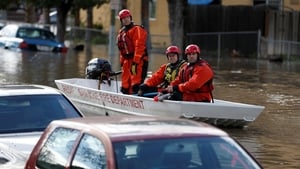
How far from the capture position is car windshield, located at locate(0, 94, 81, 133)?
9922 millimetres

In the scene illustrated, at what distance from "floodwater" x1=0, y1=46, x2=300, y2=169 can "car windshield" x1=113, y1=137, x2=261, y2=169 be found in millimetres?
5653

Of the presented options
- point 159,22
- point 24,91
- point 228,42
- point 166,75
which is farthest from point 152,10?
point 24,91

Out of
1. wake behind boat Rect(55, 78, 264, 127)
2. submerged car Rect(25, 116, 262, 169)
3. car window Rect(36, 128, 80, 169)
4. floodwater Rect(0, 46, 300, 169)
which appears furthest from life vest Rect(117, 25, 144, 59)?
submerged car Rect(25, 116, 262, 169)

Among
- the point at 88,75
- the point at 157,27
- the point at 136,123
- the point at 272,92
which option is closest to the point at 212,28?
the point at 157,27

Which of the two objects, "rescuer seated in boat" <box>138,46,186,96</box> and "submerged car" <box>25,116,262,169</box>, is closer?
"submerged car" <box>25,116,262,169</box>

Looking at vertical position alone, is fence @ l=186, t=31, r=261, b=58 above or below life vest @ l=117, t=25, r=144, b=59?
below

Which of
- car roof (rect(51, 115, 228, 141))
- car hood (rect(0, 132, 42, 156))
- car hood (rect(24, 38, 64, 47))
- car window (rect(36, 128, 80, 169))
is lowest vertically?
car hood (rect(24, 38, 64, 47))

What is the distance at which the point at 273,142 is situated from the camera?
14055 millimetres

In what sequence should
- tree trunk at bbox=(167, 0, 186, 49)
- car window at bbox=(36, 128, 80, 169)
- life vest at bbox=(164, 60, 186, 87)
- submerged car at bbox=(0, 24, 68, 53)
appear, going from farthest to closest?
submerged car at bbox=(0, 24, 68, 53) → tree trunk at bbox=(167, 0, 186, 49) → life vest at bbox=(164, 60, 186, 87) → car window at bbox=(36, 128, 80, 169)

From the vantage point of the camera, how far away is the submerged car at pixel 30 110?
9.84 metres

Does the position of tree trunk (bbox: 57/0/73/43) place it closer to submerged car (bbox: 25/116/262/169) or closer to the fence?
the fence

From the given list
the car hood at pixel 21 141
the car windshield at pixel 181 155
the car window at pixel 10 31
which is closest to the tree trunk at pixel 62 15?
the car window at pixel 10 31

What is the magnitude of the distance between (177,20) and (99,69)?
14033 mm

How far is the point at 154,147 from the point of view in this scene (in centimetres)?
609
